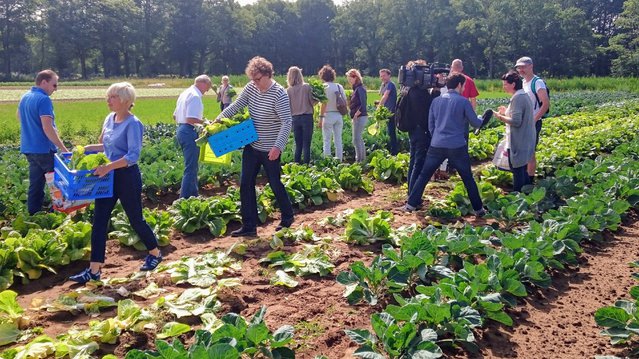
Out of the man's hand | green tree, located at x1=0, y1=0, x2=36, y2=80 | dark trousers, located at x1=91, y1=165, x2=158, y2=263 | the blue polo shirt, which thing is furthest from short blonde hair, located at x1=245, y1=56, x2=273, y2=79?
green tree, located at x1=0, y1=0, x2=36, y2=80

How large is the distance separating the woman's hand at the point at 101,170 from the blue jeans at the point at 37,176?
8.54 feet

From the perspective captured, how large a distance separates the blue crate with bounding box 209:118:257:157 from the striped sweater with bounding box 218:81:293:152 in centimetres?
10

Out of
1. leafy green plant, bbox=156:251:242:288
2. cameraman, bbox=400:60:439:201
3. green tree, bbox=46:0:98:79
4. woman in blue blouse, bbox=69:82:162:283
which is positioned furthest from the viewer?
green tree, bbox=46:0:98:79

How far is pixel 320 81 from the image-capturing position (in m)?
9.82

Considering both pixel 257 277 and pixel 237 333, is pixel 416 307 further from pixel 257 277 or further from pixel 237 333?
pixel 257 277

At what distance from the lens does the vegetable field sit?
3577mm

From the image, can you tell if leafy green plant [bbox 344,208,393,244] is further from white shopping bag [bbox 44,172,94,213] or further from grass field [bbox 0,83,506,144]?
grass field [bbox 0,83,506,144]

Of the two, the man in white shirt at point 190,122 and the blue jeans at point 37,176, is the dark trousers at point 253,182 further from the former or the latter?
the blue jeans at point 37,176

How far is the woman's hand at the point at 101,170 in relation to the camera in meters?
4.54

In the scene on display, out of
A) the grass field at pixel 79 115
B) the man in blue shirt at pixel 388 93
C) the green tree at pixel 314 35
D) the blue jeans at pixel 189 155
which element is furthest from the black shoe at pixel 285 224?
the green tree at pixel 314 35

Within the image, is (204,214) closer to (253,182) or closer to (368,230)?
(253,182)

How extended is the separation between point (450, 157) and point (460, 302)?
10.8ft

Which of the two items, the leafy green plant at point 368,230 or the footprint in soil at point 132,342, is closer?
the footprint in soil at point 132,342

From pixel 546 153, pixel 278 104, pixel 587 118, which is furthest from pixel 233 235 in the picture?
pixel 587 118
